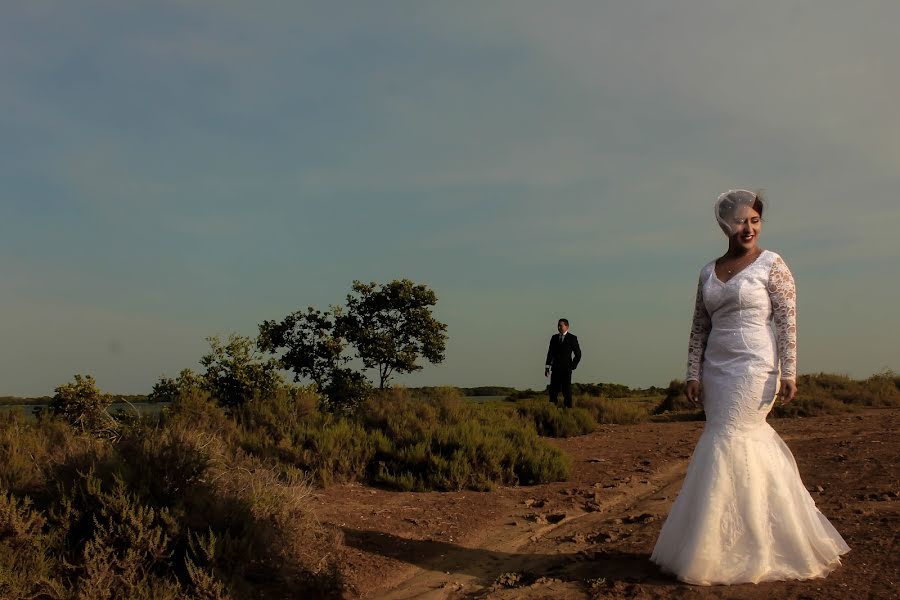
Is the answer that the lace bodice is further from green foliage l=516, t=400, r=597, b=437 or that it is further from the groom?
the groom

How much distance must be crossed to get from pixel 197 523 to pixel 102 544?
66 cm

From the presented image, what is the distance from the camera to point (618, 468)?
36.3 ft

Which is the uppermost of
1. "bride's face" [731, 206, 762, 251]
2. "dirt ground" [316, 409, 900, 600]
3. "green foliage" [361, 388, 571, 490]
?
"bride's face" [731, 206, 762, 251]

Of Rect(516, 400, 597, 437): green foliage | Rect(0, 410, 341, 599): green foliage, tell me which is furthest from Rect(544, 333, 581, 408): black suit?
Rect(0, 410, 341, 599): green foliage

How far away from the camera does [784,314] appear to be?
17.1ft

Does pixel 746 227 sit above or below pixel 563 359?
above

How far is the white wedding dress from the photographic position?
4.91 metres

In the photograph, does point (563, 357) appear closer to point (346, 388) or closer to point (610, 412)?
point (610, 412)

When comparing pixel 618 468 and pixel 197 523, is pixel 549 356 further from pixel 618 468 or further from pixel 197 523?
pixel 197 523

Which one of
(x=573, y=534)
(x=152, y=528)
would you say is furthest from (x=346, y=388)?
(x=152, y=528)

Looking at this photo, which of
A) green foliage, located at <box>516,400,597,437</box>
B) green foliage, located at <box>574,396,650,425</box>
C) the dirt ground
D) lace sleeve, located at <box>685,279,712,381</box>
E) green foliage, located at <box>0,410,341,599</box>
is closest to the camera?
green foliage, located at <box>0,410,341,599</box>

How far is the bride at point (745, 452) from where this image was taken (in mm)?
4914

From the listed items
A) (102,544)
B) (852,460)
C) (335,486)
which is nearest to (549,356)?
(852,460)

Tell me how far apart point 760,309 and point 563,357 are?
494 inches
